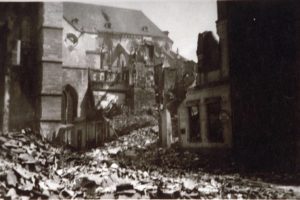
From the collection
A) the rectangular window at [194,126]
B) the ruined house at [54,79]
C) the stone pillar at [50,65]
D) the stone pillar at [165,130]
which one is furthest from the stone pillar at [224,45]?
the stone pillar at [50,65]

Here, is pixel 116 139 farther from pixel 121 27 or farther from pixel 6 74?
pixel 121 27

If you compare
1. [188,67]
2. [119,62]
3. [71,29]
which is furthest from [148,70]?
[119,62]

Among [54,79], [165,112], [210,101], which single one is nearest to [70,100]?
[54,79]

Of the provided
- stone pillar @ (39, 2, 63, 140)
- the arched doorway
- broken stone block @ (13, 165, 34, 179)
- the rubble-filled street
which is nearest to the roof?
the arched doorway

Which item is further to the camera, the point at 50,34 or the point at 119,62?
the point at 119,62

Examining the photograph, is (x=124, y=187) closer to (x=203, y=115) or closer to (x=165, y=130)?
(x=203, y=115)

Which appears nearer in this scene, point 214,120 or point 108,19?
point 214,120

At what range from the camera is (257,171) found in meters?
8.30

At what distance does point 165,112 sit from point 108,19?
72.8 feet

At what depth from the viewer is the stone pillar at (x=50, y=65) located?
44.5 feet

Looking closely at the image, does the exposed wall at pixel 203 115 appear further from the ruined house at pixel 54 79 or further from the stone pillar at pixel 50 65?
the stone pillar at pixel 50 65

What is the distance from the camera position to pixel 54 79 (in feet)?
45.9

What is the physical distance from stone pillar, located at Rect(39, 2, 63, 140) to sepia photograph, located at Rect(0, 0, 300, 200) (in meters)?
0.04

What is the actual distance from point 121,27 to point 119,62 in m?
3.82
